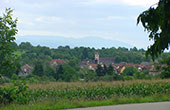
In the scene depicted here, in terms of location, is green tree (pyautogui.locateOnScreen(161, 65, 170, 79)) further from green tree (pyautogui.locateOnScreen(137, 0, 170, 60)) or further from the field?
green tree (pyautogui.locateOnScreen(137, 0, 170, 60))

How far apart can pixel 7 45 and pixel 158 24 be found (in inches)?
287

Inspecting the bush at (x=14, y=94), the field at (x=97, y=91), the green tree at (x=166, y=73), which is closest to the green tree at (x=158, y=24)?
the field at (x=97, y=91)

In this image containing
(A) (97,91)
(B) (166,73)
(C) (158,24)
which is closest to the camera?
(C) (158,24)

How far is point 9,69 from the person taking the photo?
12117 millimetres

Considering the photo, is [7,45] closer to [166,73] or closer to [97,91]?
[97,91]

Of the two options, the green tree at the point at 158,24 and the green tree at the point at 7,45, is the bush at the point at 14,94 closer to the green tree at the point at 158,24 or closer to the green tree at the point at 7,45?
the green tree at the point at 7,45

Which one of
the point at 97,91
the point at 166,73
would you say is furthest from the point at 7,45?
the point at 166,73

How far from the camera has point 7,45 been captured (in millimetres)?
12016

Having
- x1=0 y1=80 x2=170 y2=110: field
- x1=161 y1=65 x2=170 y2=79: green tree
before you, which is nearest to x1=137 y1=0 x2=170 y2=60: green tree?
x1=0 y1=80 x2=170 y2=110: field

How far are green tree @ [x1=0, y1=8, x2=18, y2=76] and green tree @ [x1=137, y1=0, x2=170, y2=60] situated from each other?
21.8 feet

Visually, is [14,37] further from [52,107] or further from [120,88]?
[120,88]

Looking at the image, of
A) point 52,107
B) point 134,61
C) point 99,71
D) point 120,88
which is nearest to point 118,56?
point 134,61

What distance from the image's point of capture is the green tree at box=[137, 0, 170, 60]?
5992 millimetres

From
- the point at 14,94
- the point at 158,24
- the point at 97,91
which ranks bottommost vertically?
the point at 97,91
